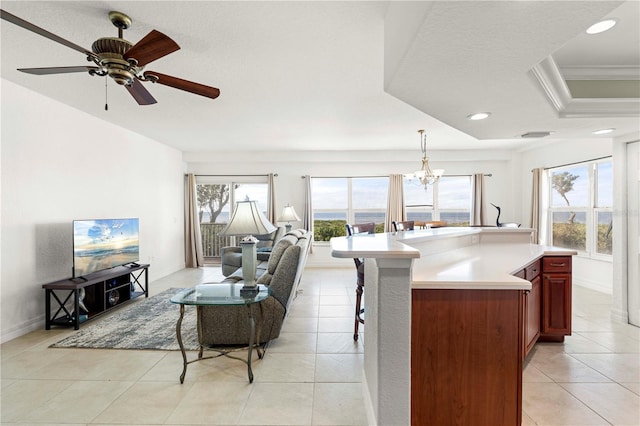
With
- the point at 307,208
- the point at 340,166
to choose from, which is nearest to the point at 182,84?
the point at 307,208

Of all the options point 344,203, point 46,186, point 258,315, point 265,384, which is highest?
point 46,186

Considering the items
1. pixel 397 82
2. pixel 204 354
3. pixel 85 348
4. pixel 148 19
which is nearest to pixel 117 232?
pixel 85 348

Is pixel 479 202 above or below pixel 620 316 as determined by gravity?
above

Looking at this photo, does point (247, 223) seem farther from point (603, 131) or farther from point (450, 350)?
point (603, 131)

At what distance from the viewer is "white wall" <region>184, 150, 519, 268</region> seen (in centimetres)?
688

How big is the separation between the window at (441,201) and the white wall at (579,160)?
1.26 m

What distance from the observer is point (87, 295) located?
3.90 m

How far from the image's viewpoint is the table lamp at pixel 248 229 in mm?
→ 2592

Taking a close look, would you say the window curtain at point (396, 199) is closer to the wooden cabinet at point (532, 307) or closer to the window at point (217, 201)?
the window at point (217, 201)

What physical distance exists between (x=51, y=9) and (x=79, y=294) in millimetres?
2872

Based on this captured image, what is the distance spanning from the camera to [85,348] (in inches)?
118

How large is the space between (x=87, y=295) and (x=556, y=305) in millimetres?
5258

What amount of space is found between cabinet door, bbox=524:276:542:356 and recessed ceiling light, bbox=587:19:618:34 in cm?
192

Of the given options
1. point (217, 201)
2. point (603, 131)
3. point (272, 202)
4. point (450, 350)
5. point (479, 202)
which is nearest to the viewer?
point (450, 350)
